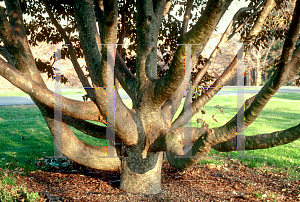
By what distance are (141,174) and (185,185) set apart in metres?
0.69

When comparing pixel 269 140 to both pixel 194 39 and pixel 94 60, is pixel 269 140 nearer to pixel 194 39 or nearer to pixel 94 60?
pixel 194 39

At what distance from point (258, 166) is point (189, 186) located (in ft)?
5.87

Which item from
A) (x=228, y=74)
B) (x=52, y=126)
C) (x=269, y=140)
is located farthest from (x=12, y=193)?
(x=228, y=74)

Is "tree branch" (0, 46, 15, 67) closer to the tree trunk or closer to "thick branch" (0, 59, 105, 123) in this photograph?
"thick branch" (0, 59, 105, 123)

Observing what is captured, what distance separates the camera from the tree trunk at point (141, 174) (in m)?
3.55

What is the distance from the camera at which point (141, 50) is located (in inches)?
129

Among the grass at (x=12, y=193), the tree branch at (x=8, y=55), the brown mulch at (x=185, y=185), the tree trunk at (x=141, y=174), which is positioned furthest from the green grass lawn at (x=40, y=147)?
the tree branch at (x=8, y=55)

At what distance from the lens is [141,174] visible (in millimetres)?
3559

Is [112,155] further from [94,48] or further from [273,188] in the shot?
[273,188]

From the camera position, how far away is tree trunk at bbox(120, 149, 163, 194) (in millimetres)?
3555

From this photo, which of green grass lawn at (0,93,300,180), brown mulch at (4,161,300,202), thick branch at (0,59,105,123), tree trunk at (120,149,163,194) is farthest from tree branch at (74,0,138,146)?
green grass lawn at (0,93,300,180)

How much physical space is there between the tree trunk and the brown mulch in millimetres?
105

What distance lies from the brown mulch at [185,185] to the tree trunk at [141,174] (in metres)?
0.10

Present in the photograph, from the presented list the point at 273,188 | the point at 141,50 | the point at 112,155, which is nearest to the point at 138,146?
the point at 112,155
